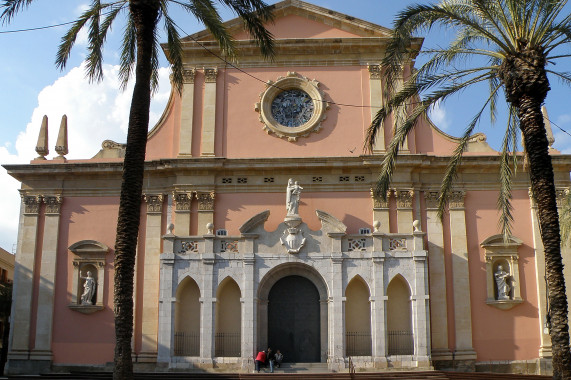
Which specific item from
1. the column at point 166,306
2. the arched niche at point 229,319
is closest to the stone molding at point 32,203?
the column at point 166,306

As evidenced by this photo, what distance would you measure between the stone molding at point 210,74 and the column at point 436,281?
377 inches

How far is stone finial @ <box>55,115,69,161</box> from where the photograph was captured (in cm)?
2789

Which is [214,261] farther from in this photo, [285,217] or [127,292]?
[127,292]

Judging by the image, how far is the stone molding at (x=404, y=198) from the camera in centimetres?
2639

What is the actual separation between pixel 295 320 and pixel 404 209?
19.2 ft

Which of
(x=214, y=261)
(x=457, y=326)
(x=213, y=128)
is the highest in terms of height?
(x=213, y=128)

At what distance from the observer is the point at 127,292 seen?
1480cm

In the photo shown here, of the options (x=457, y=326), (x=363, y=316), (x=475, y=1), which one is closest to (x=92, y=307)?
(x=363, y=316)

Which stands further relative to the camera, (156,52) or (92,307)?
(92,307)

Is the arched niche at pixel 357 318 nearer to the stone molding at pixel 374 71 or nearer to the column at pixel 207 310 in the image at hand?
the column at pixel 207 310

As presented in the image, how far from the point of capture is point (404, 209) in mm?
26391

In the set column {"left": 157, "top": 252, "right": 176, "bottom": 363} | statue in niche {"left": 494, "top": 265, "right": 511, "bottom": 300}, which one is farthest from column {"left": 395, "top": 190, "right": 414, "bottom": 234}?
column {"left": 157, "top": 252, "right": 176, "bottom": 363}

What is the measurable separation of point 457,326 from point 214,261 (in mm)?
9167

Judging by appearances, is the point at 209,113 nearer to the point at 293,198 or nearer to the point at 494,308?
the point at 293,198
